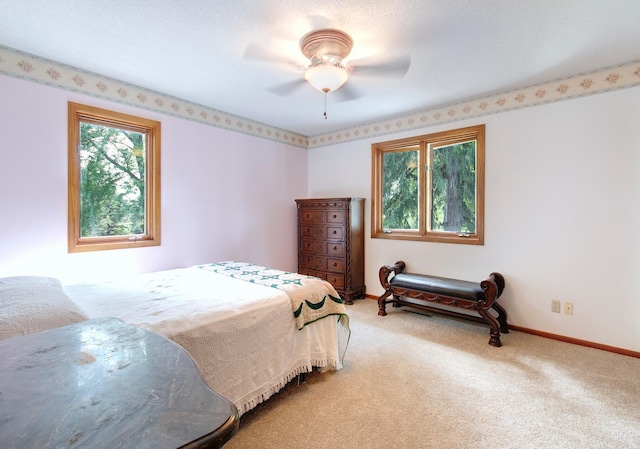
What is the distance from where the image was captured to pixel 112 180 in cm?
300

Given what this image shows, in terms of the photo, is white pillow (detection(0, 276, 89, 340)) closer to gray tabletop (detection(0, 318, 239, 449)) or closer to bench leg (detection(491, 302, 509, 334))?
gray tabletop (detection(0, 318, 239, 449))

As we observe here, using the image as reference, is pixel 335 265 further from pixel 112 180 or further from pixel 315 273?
pixel 112 180

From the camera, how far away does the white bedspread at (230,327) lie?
62.6 inches

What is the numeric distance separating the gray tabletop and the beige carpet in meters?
1.12

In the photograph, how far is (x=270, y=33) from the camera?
2109 millimetres

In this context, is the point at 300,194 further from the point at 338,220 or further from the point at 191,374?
the point at 191,374

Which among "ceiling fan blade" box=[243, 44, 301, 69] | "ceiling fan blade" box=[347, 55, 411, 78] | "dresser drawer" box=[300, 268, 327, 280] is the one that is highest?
"ceiling fan blade" box=[243, 44, 301, 69]

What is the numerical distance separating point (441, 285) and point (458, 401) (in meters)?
1.37

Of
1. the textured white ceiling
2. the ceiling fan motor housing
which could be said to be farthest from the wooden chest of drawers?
the ceiling fan motor housing

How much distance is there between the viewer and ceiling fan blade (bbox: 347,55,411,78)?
2.45 m

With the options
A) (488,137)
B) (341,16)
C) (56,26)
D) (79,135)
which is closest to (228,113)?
(79,135)

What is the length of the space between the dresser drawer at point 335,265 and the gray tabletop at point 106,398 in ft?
10.8

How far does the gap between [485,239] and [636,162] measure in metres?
1.35

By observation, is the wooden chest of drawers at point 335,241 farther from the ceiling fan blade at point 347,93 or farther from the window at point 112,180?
the window at point 112,180
